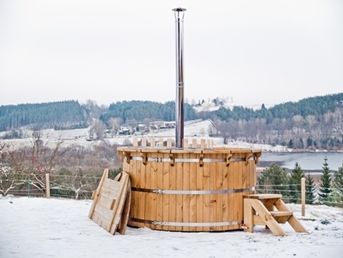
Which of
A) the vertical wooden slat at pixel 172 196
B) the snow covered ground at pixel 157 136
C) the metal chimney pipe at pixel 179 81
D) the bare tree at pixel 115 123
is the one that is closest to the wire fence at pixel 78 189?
the snow covered ground at pixel 157 136

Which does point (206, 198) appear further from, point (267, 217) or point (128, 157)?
point (128, 157)

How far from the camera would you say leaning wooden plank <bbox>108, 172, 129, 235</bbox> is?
430 cm

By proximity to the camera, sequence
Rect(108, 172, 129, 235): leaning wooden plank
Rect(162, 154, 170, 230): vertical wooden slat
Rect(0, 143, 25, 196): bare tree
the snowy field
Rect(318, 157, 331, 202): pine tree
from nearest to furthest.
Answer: the snowy field, Rect(108, 172, 129, 235): leaning wooden plank, Rect(162, 154, 170, 230): vertical wooden slat, Rect(318, 157, 331, 202): pine tree, Rect(0, 143, 25, 196): bare tree

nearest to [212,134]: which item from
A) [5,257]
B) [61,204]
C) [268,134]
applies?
[268,134]

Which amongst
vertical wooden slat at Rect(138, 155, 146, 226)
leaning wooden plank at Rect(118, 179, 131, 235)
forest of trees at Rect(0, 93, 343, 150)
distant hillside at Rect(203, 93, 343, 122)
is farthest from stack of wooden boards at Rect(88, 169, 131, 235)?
distant hillside at Rect(203, 93, 343, 122)

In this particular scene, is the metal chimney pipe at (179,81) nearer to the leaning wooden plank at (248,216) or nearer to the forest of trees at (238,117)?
the forest of trees at (238,117)

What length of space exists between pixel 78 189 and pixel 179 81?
4248mm

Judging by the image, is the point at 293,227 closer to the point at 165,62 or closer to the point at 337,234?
the point at 337,234

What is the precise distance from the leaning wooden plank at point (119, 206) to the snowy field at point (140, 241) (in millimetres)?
84

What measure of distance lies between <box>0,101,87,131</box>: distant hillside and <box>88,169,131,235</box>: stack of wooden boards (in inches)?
47.1

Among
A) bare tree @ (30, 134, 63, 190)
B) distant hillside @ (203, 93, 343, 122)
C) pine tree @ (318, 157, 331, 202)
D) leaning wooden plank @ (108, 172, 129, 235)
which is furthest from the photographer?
bare tree @ (30, 134, 63, 190)

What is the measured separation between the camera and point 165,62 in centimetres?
614

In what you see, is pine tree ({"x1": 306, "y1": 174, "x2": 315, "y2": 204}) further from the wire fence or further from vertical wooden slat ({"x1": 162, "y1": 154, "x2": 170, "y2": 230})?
vertical wooden slat ({"x1": 162, "y1": 154, "x2": 170, "y2": 230})

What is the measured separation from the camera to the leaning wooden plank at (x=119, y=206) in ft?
14.1
